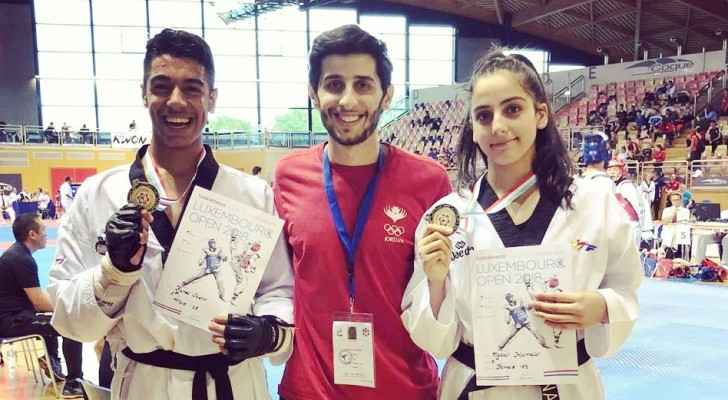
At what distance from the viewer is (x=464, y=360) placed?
1.58 m

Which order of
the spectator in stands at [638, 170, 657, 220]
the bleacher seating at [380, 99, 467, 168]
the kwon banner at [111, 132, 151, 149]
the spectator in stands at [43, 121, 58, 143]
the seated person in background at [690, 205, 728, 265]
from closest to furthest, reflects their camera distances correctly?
the seated person in background at [690, 205, 728, 265], the spectator in stands at [638, 170, 657, 220], the spectator in stands at [43, 121, 58, 143], the kwon banner at [111, 132, 151, 149], the bleacher seating at [380, 99, 467, 168]

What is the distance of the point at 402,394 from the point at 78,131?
22.3m

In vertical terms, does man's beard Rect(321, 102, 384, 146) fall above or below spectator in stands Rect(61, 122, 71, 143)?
below

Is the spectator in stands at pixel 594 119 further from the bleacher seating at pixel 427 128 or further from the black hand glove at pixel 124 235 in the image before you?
the black hand glove at pixel 124 235

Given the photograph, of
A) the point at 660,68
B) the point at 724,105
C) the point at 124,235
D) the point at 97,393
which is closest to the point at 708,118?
the point at 724,105

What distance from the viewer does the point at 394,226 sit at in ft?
5.93

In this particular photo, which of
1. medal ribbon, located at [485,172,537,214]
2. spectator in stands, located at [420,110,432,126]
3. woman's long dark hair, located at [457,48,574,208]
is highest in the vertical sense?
spectator in stands, located at [420,110,432,126]

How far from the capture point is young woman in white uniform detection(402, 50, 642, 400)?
57.4 inches

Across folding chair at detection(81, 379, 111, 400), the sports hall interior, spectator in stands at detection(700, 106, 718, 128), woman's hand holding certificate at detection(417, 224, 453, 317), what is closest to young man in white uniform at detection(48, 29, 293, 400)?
folding chair at detection(81, 379, 111, 400)

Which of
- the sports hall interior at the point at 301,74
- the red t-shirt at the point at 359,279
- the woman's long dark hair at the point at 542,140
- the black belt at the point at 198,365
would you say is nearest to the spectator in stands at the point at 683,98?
the sports hall interior at the point at 301,74

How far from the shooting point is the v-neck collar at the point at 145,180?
159 centimetres

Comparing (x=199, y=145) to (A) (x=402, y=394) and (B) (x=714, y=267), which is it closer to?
(A) (x=402, y=394)

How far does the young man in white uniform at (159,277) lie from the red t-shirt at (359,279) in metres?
0.11

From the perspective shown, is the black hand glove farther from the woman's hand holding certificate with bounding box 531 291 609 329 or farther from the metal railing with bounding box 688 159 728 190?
the metal railing with bounding box 688 159 728 190
